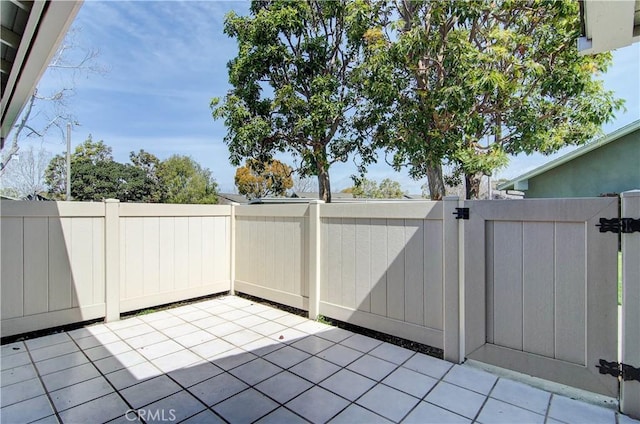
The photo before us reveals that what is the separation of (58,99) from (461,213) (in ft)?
53.1

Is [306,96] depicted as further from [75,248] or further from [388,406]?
[388,406]

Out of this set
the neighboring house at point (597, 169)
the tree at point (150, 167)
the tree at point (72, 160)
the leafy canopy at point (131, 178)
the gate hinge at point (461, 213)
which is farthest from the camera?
the tree at point (150, 167)

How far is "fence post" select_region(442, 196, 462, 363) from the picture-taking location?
251cm

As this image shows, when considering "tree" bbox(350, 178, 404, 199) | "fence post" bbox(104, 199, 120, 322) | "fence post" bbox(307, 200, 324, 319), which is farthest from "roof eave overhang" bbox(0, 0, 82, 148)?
"tree" bbox(350, 178, 404, 199)

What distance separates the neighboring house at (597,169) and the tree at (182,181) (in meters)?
18.1

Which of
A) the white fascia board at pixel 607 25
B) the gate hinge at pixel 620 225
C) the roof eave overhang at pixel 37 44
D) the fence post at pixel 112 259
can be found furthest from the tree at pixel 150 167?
the gate hinge at pixel 620 225

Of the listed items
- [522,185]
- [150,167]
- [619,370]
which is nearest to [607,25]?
[619,370]

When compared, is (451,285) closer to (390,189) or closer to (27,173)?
(27,173)

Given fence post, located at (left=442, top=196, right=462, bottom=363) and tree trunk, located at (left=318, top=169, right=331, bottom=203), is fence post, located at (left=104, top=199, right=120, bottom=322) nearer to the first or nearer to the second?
fence post, located at (left=442, top=196, right=462, bottom=363)

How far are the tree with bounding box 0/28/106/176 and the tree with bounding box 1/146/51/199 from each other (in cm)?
161

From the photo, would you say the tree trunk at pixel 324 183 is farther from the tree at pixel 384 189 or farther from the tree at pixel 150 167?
the tree at pixel 150 167

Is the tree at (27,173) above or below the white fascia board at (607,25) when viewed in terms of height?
above

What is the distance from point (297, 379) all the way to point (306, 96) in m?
6.14

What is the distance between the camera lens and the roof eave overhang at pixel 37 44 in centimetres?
170
